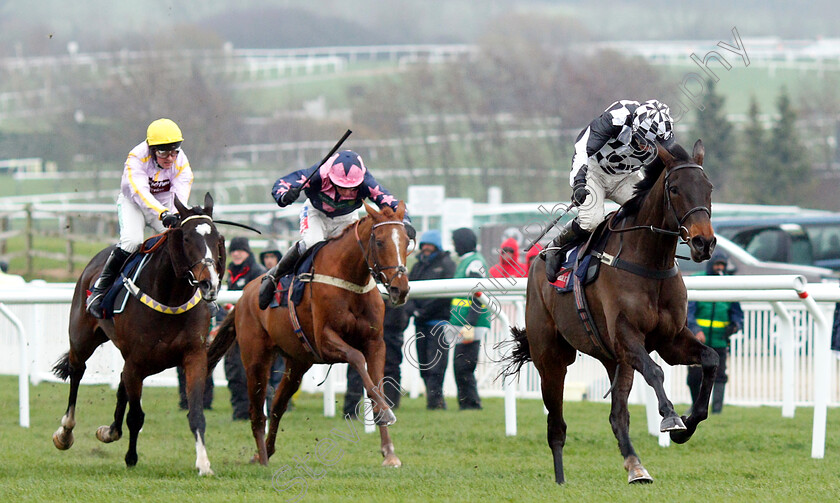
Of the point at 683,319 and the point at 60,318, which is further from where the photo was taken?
the point at 60,318

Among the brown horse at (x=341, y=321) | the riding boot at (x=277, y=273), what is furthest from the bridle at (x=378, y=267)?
the riding boot at (x=277, y=273)

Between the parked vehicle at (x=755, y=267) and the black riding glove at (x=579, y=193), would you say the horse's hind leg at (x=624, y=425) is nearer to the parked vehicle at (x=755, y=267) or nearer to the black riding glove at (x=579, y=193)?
the black riding glove at (x=579, y=193)

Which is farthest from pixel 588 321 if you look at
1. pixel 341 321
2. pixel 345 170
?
pixel 345 170

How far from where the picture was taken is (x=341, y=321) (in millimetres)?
7371

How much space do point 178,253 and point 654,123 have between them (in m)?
2.95

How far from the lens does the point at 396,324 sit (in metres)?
10.5

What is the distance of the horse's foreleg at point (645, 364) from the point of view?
5594 millimetres

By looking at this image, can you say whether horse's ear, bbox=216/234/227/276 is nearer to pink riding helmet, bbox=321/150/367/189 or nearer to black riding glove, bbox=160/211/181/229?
black riding glove, bbox=160/211/181/229

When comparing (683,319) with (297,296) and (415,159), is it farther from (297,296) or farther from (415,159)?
(415,159)

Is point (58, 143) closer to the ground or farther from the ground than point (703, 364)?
farther from the ground

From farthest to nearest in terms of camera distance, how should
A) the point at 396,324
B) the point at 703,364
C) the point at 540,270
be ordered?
the point at 396,324 < the point at 540,270 < the point at 703,364

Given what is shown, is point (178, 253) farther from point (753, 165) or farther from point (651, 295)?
point (753, 165)

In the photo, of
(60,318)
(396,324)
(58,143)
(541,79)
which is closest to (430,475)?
(396,324)

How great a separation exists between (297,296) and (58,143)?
86.1 ft
